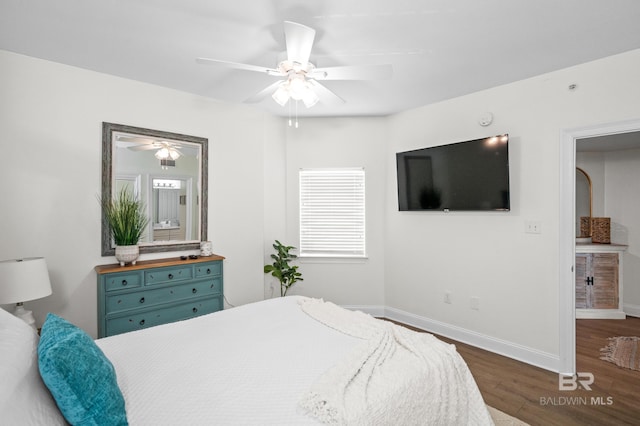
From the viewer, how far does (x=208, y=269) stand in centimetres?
315

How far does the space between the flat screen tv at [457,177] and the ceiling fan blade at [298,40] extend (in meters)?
1.98

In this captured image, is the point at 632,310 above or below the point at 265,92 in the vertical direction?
below

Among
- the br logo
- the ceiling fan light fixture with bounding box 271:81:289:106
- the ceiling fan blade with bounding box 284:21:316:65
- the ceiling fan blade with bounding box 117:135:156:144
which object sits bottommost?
the br logo

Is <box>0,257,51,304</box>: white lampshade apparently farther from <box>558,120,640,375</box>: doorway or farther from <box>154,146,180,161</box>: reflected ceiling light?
<box>558,120,640,375</box>: doorway

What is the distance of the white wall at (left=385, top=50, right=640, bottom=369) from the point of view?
2609 millimetres

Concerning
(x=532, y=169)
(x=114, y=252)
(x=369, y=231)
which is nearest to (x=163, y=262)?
(x=114, y=252)

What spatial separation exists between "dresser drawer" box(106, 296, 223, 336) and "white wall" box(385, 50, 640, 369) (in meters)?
2.32

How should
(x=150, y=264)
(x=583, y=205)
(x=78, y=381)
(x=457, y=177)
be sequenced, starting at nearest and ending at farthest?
(x=78, y=381) < (x=150, y=264) < (x=457, y=177) < (x=583, y=205)

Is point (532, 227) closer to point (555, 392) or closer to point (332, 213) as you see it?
point (555, 392)

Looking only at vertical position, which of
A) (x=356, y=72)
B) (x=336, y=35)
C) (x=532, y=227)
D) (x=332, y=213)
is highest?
(x=336, y=35)

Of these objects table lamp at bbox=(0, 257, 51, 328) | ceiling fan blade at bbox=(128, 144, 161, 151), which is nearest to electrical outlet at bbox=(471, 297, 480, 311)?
ceiling fan blade at bbox=(128, 144, 161, 151)

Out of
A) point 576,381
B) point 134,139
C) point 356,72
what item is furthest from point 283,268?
point 576,381

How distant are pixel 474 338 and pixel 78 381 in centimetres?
339

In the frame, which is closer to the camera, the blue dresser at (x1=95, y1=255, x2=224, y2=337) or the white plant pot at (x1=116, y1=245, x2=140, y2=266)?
the blue dresser at (x1=95, y1=255, x2=224, y2=337)
